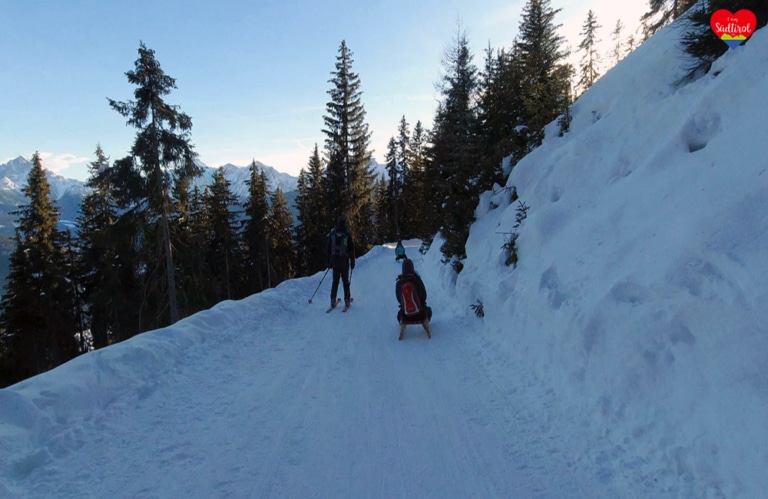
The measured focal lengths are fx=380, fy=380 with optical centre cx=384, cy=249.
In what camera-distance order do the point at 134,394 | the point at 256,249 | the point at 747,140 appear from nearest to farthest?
the point at 747,140 < the point at 134,394 < the point at 256,249

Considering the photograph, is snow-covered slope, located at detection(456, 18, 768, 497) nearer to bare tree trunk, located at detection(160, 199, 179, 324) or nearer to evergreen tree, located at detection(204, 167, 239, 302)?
bare tree trunk, located at detection(160, 199, 179, 324)

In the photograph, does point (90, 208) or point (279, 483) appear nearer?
point (279, 483)

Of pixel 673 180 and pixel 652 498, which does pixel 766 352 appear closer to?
pixel 652 498

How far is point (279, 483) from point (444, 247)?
9616 mm

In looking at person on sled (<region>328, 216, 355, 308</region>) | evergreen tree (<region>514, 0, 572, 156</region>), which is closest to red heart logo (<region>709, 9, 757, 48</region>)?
evergreen tree (<region>514, 0, 572, 156</region>)

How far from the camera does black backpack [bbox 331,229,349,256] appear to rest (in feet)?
31.0

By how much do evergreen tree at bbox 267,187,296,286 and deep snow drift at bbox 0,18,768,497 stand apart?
3022cm

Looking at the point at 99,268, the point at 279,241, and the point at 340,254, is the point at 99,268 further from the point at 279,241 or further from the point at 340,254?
the point at 340,254

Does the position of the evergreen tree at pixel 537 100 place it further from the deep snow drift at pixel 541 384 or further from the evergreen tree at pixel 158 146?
the evergreen tree at pixel 158 146

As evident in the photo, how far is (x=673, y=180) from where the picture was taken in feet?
15.6

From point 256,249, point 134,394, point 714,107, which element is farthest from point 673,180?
point 256,249

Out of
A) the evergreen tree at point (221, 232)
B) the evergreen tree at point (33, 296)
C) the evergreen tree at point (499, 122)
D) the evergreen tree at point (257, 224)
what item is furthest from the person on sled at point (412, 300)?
the evergreen tree at point (257, 224)

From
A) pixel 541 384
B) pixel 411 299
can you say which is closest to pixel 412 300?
pixel 411 299

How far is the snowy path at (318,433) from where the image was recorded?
10.4 feet
